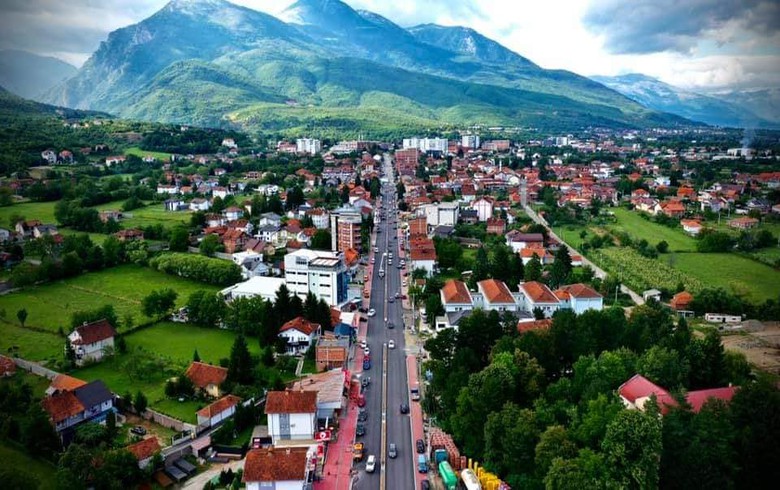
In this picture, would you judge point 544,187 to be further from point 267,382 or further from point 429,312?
point 267,382

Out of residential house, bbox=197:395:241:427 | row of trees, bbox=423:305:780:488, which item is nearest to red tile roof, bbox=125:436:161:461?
residential house, bbox=197:395:241:427

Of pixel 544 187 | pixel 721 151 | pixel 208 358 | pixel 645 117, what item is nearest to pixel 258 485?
pixel 208 358

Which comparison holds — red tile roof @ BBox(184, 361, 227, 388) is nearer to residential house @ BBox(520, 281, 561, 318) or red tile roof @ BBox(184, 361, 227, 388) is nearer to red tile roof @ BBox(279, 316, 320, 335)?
red tile roof @ BBox(279, 316, 320, 335)

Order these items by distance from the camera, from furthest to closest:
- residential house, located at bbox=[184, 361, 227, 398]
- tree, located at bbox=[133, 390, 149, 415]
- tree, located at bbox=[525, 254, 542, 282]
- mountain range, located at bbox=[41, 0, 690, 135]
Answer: mountain range, located at bbox=[41, 0, 690, 135]
tree, located at bbox=[525, 254, 542, 282]
residential house, located at bbox=[184, 361, 227, 398]
tree, located at bbox=[133, 390, 149, 415]

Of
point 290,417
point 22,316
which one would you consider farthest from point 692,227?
point 22,316

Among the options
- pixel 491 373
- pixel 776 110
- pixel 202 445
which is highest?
pixel 776 110

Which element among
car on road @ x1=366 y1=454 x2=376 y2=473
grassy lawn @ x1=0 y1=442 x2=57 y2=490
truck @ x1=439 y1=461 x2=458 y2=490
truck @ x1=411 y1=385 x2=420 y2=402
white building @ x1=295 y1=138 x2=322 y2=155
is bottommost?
grassy lawn @ x1=0 y1=442 x2=57 y2=490

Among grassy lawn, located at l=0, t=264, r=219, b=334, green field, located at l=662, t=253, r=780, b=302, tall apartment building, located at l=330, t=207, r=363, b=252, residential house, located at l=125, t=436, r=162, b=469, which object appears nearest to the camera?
residential house, located at l=125, t=436, r=162, b=469

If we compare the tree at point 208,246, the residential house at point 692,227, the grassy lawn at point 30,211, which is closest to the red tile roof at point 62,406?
the tree at point 208,246
